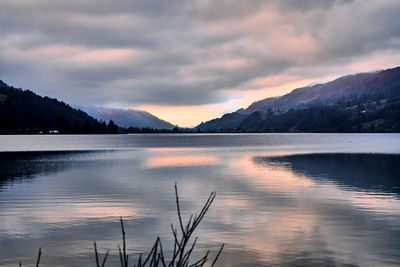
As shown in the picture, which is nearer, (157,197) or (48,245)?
(48,245)

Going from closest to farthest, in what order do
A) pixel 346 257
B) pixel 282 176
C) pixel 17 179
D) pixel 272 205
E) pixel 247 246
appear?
pixel 346 257 < pixel 247 246 < pixel 272 205 < pixel 17 179 < pixel 282 176

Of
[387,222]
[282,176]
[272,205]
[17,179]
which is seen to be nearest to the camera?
[387,222]

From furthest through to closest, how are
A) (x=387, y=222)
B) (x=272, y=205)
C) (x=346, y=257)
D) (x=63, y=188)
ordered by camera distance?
(x=63, y=188)
(x=272, y=205)
(x=387, y=222)
(x=346, y=257)

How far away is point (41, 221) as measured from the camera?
3319 centimetres

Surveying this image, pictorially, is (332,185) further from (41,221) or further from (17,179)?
(17,179)

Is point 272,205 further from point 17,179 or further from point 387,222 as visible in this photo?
point 17,179

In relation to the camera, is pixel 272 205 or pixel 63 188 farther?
pixel 63 188

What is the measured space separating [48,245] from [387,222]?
22.1 metres

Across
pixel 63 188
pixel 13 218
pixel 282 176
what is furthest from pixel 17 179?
pixel 282 176

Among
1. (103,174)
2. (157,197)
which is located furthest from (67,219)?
(103,174)

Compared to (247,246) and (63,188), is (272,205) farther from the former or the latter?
(63,188)

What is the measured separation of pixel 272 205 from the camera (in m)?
40.6

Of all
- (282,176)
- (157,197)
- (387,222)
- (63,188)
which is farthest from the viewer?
(282,176)

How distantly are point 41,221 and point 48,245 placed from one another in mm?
7232
